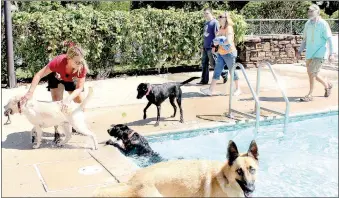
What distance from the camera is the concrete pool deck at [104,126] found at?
178 inches

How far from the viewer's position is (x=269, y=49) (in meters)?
13.2

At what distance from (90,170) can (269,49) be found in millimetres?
9468

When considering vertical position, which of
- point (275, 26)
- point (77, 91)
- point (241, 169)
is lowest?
point (241, 169)

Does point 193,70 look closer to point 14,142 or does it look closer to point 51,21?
point 51,21

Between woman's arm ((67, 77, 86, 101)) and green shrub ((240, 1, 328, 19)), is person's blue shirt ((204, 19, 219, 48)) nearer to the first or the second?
woman's arm ((67, 77, 86, 101))

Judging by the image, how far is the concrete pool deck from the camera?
178 inches

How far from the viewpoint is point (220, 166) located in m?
3.66

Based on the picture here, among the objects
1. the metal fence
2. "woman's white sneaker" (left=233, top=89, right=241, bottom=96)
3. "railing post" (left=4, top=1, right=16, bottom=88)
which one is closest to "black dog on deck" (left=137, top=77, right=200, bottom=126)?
"woman's white sneaker" (left=233, top=89, right=241, bottom=96)

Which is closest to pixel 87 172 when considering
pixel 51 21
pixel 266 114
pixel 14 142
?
pixel 14 142

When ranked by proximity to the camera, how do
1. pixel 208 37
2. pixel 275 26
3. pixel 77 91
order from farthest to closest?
pixel 275 26
pixel 208 37
pixel 77 91

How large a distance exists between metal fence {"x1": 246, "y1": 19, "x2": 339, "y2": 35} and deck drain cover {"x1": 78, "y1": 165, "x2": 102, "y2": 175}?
10347 millimetres

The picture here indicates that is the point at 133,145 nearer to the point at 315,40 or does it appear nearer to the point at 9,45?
the point at 315,40

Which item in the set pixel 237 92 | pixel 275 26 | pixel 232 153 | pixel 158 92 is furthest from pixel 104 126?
pixel 275 26

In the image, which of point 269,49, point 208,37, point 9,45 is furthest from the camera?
point 269,49
